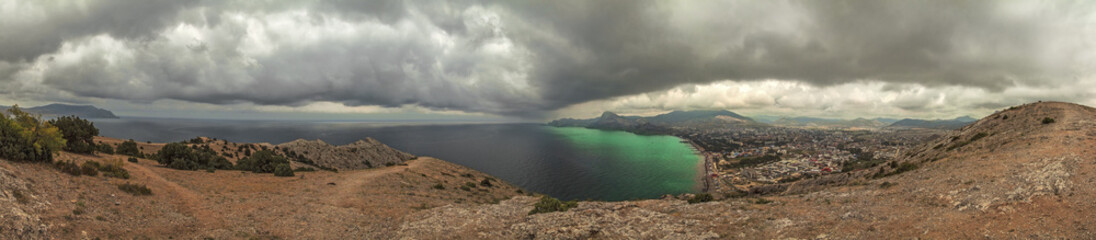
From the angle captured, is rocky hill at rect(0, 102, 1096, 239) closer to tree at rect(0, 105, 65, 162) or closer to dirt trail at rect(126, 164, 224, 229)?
dirt trail at rect(126, 164, 224, 229)

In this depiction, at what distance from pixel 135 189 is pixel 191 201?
8.58 ft

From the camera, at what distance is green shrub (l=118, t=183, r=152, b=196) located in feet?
63.7

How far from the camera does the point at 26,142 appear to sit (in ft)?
63.8

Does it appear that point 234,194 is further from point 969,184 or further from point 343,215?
point 969,184

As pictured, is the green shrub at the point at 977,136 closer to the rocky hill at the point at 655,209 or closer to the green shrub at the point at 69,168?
the rocky hill at the point at 655,209

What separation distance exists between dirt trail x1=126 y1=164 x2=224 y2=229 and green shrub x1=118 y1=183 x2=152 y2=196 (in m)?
1.19

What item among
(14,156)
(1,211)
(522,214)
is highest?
(14,156)

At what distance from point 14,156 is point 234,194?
9.85 meters

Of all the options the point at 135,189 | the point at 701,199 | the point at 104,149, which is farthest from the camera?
the point at 104,149

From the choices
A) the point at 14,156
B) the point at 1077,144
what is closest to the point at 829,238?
the point at 1077,144

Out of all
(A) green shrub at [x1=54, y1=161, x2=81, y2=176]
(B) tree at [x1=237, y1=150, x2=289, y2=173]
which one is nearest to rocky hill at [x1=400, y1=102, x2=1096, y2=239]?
(A) green shrub at [x1=54, y1=161, x2=81, y2=176]

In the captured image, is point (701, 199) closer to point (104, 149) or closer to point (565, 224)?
point (565, 224)

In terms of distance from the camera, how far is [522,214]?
24.1m

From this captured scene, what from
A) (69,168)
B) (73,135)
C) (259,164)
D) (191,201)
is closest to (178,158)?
(259,164)
